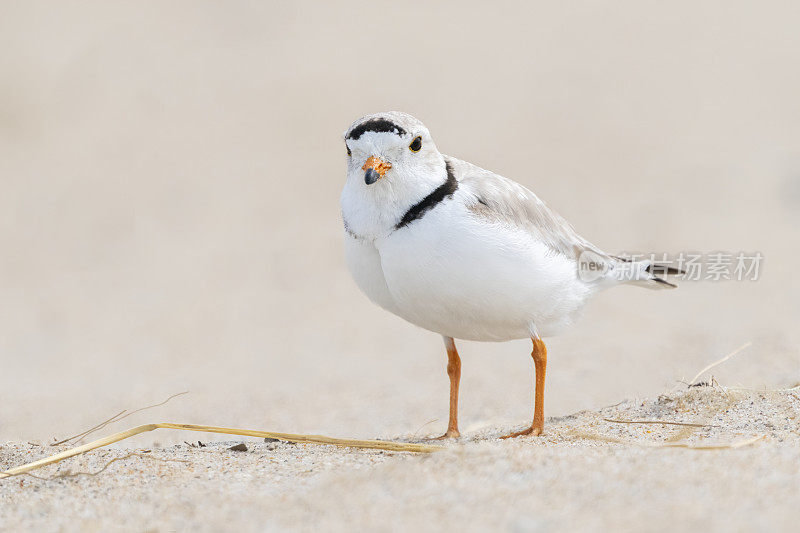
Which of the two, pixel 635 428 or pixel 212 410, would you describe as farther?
pixel 212 410

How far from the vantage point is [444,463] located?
2.94m

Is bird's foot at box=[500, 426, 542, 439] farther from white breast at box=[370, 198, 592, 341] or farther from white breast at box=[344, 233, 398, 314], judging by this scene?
white breast at box=[344, 233, 398, 314]

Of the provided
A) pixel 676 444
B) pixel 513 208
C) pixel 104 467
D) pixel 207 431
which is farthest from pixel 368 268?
pixel 676 444

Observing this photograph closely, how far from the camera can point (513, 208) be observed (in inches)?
158

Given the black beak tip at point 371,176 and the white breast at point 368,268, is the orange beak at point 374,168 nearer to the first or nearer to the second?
the black beak tip at point 371,176

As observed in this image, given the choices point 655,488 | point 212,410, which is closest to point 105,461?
point 655,488

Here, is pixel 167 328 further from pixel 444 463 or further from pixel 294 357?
pixel 444 463

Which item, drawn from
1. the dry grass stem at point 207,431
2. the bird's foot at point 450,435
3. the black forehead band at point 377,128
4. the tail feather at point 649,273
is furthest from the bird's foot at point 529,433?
the black forehead band at point 377,128

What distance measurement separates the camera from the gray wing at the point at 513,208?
Answer: 3.88 meters

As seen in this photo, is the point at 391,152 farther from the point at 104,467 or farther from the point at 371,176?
the point at 104,467

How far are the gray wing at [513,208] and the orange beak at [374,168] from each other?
1.25 ft

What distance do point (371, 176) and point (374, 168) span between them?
61 mm

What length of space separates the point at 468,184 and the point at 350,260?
2.08 feet

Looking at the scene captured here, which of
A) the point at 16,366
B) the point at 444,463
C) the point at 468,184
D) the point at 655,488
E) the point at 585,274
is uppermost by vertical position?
the point at 16,366
